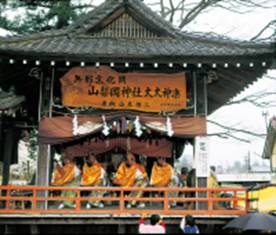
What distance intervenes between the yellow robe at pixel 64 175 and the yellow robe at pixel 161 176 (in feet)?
6.92

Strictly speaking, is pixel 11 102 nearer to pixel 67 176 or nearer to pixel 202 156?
pixel 67 176

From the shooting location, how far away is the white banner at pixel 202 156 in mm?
10828

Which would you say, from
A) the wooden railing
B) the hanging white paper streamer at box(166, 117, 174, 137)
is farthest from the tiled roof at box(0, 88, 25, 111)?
the hanging white paper streamer at box(166, 117, 174, 137)

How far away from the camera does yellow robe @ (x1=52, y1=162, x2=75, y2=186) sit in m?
11.0

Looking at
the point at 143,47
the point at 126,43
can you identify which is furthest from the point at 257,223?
the point at 126,43

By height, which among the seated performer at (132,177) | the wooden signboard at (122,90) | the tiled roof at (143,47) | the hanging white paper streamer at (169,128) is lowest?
the seated performer at (132,177)

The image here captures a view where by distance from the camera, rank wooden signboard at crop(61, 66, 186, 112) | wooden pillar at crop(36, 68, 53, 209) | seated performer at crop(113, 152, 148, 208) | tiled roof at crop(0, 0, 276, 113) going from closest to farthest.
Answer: tiled roof at crop(0, 0, 276, 113)
wooden pillar at crop(36, 68, 53, 209)
seated performer at crop(113, 152, 148, 208)
wooden signboard at crop(61, 66, 186, 112)

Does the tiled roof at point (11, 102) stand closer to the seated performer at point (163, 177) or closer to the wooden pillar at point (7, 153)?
the wooden pillar at point (7, 153)

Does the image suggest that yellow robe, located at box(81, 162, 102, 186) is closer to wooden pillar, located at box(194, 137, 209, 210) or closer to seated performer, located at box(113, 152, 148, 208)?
seated performer, located at box(113, 152, 148, 208)

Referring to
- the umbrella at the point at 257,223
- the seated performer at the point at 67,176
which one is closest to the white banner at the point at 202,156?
the umbrella at the point at 257,223

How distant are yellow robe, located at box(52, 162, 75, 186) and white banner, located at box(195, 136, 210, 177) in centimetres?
323

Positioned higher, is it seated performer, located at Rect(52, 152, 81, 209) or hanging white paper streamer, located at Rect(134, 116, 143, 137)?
hanging white paper streamer, located at Rect(134, 116, 143, 137)

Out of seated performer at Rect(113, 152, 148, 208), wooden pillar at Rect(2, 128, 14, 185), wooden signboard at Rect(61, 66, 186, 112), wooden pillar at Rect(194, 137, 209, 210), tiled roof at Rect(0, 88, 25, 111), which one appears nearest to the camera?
wooden pillar at Rect(194, 137, 209, 210)

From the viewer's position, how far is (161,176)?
11.2 metres
